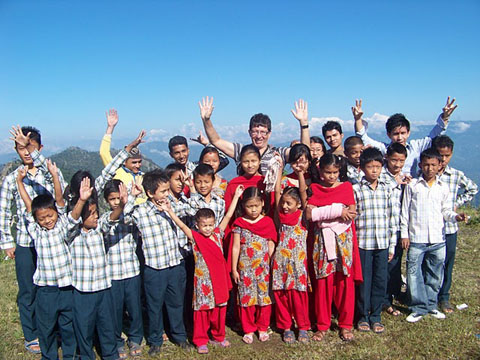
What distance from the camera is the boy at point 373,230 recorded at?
4.82m

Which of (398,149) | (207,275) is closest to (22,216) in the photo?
(207,275)

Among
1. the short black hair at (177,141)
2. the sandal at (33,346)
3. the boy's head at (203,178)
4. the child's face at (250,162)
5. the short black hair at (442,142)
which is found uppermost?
the short black hair at (177,141)

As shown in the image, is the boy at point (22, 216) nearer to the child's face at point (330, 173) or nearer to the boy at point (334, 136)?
the child's face at point (330, 173)

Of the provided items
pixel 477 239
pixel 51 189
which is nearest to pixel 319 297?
pixel 51 189

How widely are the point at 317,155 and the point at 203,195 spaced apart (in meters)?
1.97

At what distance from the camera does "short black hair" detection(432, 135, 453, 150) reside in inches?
207

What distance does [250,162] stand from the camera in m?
4.97

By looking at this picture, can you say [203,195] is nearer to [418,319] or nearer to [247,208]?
[247,208]

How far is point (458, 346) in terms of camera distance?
15.4 ft

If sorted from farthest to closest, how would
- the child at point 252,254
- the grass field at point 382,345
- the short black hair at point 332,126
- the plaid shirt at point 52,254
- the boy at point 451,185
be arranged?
the short black hair at point 332,126 < the boy at point 451,185 < the child at point 252,254 < the grass field at point 382,345 < the plaid shirt at point 52,254

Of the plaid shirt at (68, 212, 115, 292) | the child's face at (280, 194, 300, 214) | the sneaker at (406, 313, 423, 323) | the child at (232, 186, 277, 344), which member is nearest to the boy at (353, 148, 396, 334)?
the sneaker at (406, 313, 423, 323)

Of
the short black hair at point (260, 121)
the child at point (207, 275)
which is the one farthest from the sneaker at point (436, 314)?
the short black hair at point (260, 121)

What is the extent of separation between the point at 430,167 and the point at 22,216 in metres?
5.62

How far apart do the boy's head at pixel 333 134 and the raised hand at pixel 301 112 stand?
0.38m
